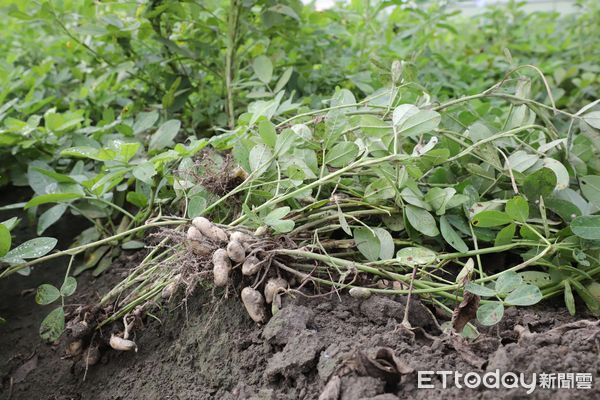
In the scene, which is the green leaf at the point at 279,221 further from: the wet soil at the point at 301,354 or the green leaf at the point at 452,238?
the green leaf at the point at 452,238

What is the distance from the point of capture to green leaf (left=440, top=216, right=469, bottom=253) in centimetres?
97

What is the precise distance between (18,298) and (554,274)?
3.53ft

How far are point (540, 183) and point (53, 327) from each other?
2.95 feet

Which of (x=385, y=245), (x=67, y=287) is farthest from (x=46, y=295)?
(x=385, y=245)

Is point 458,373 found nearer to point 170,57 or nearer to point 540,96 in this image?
point 170,57

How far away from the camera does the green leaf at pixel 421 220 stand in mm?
971

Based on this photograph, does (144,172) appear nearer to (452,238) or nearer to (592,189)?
(452,238)

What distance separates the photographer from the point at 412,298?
0.91 m

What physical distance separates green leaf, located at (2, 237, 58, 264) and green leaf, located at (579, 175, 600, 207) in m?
0.96

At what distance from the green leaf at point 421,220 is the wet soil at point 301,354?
0.45 feet

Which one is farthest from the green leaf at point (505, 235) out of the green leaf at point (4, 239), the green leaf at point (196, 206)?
the green leaf at point (4, 239)

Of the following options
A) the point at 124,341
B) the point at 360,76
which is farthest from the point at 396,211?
the point at 360,76

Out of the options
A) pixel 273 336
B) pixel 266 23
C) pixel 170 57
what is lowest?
pixel 273 336

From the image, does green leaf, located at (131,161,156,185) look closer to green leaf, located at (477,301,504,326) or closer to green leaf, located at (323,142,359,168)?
green leaf, located at (323,142,359,168)
